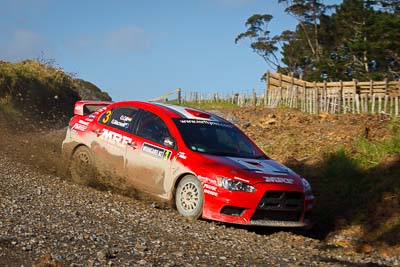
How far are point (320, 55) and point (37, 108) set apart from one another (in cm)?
3650

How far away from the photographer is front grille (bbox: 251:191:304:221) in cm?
884

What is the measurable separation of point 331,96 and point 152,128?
16804 millimetres

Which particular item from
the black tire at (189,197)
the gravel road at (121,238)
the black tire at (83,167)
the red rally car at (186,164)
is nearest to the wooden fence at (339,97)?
the red rally car at (186,164)

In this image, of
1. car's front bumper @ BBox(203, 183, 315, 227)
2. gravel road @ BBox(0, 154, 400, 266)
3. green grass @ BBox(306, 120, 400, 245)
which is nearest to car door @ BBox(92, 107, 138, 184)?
gravel road @ BBox(0, 154, 400, 266)

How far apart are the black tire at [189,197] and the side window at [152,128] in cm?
96

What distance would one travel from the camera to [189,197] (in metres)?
9.16

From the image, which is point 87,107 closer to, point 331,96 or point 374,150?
point 374,150

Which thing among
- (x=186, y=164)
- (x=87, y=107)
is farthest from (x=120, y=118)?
(x=186, y=164)

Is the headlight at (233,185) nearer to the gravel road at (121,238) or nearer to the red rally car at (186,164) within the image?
the red rally car at (186,164)

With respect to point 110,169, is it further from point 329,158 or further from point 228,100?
point 228,100

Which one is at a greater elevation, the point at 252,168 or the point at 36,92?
the point at 36,92

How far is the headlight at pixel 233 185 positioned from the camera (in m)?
8.80

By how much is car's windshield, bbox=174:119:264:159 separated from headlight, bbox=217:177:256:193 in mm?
892

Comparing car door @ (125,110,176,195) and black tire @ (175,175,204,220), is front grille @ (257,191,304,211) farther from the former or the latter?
car door @ (125,110,176,195)
